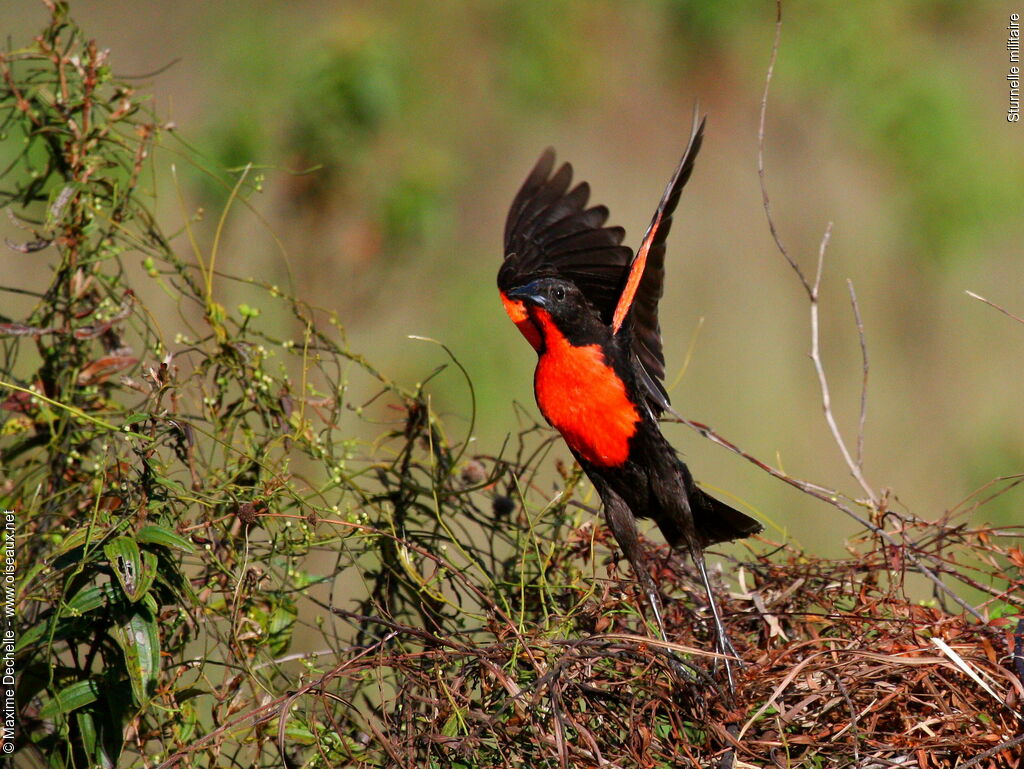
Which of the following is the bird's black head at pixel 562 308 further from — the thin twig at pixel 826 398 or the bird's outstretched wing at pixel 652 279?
the thin twig at pixel 826 398

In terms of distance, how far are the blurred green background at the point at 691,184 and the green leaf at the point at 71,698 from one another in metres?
2.15

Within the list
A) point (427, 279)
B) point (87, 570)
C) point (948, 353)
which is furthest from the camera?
point (948, 353)

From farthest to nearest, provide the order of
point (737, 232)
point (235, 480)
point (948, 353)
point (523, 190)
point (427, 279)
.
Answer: point (737, 232) < point (948, 353) < point (427, 279) < point (523, 190) < point (235, 480)

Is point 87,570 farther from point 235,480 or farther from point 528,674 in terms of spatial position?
point 528,674

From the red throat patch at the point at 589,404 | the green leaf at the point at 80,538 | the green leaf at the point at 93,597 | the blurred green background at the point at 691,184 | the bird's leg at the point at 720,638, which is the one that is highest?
the blurred green background at the point at 691,184

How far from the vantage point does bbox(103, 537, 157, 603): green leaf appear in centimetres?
149

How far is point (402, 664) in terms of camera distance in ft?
5.34

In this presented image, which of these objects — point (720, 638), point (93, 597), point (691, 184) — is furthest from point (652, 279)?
point (691, 184)

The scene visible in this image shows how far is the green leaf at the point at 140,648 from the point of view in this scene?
60.0 inches

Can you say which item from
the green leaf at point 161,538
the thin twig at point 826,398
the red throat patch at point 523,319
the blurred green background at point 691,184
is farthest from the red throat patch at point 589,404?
the blurred green background at point 691,184

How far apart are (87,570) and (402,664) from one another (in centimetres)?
50

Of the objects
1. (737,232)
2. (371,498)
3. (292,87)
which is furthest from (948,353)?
(371,498)

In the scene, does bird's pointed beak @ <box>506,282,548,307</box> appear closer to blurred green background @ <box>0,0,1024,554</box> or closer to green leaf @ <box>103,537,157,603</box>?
green leaf @ <box>103,537,157,603</box>

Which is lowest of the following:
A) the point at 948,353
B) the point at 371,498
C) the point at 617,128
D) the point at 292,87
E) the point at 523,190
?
the point at 371,498
